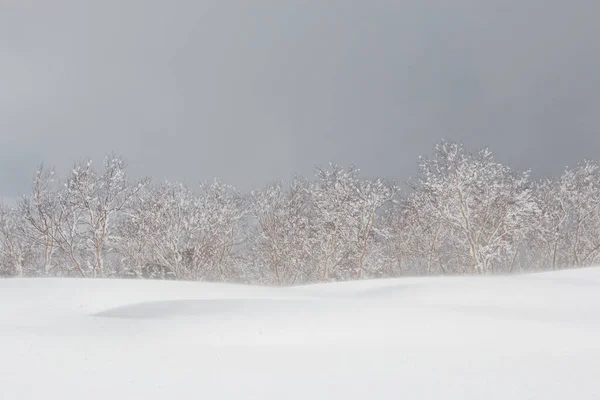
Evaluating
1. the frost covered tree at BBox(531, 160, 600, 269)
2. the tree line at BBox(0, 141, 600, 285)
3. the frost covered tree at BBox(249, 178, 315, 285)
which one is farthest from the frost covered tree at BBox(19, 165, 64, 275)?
the frost covered tree at BBox(531, 160, 600, 269)

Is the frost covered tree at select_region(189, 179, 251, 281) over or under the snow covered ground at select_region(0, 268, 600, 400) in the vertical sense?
under

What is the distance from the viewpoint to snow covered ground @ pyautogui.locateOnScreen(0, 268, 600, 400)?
524 centimetres

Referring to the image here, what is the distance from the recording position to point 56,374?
5.67 m

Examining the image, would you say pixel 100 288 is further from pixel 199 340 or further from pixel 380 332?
pixel 380 332

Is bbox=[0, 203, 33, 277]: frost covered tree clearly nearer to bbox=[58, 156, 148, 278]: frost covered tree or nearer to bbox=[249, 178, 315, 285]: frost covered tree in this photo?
bbox=[58, 156, 148, 278]: frost covered tree

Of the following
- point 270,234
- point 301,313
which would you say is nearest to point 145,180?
point 270,234

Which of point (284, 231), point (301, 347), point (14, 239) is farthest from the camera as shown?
point (14, 239)

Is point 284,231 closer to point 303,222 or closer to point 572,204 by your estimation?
point 303,222

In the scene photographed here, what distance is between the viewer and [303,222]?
30.4 metres

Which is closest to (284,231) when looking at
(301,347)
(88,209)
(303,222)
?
(303,222)

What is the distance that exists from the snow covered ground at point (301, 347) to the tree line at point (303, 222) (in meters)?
16.0

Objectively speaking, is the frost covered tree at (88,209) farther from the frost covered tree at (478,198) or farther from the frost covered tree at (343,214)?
Result: the frost covered tree at (478,198)

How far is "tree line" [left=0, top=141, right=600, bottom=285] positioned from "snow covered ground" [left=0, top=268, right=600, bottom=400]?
1599cm

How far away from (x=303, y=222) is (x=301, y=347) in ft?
77.3
